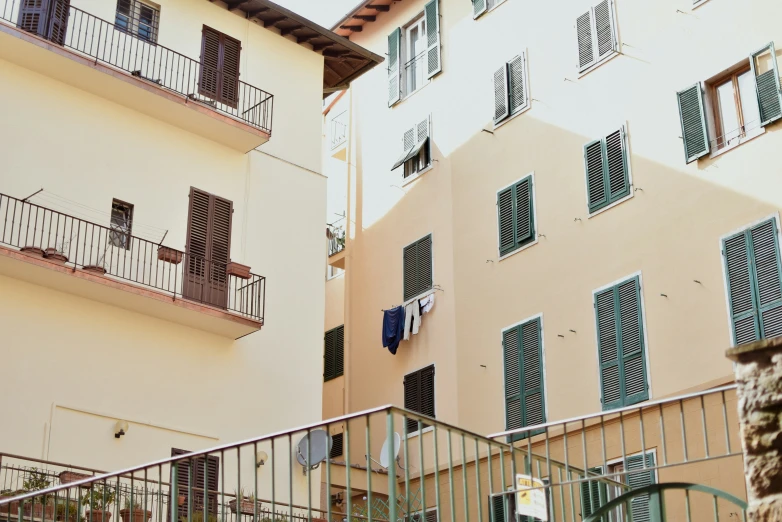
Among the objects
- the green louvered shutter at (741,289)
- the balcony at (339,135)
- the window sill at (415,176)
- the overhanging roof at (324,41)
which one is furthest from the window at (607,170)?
the balcony at (339,135)

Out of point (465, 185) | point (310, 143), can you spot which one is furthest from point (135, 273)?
point (465, 185)

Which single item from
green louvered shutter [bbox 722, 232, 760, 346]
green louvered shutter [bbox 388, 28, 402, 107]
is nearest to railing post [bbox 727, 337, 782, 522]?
green louvered shutter [bbox 722, 232, 760, 346]

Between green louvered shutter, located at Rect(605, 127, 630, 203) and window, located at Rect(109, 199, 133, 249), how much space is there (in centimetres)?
723

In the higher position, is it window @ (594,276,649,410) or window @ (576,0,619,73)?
window @ (576,0,619,73)

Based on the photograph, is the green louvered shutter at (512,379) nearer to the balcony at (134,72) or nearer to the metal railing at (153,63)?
the balcony at (134,72)

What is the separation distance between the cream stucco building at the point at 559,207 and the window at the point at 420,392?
0.04m

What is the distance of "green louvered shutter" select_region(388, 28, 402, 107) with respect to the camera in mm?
23406

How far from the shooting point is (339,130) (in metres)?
25.3

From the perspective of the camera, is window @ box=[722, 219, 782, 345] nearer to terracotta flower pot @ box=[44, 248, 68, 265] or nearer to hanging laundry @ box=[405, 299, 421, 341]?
hanging laundry @ box=[405, 299, 421, 341]

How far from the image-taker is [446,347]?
2016 cm

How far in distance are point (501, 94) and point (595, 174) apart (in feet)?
10.2

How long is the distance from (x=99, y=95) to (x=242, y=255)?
3350 mm

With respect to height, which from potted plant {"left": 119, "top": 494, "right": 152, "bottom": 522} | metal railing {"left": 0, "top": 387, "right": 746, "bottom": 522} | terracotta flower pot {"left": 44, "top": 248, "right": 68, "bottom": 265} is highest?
terracotta flower pot {"left": 44, "top": 248, "right": 68, "bottom": 265}

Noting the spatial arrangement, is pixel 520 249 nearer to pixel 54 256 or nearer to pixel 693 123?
pixel 693 123
